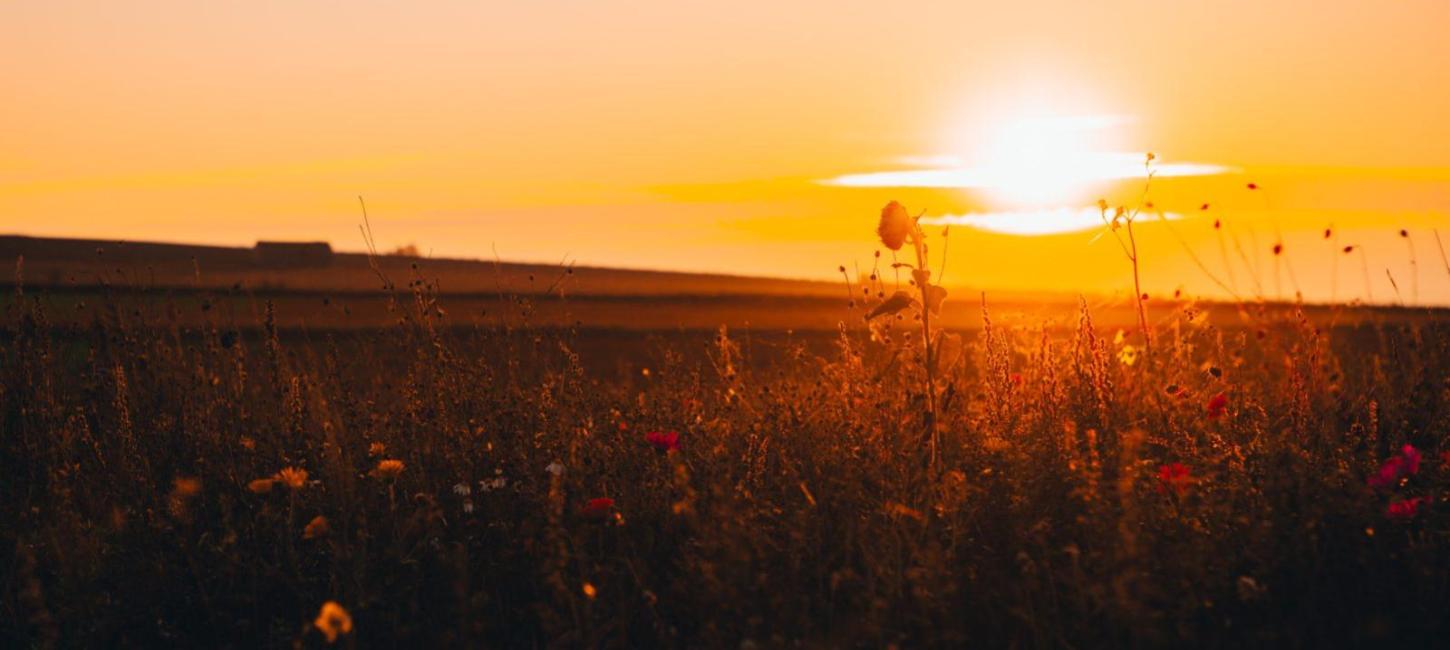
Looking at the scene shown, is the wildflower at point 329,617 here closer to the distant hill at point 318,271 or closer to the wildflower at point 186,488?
the wildflower at point 186,488

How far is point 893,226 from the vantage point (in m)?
4.40

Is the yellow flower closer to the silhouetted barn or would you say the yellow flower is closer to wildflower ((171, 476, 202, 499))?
wildflower ((171, 476, 202, 499))

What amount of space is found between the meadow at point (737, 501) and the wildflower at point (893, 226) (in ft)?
1.75

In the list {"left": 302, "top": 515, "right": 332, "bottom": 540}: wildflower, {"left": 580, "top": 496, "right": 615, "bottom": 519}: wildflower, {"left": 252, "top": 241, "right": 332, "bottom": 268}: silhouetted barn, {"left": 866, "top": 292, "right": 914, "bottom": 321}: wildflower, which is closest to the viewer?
{"left": 580, "top": 496, "right": 615, "bottom": 519}: wildflower

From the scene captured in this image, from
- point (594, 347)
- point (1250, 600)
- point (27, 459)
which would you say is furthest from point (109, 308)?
point (594, 347)

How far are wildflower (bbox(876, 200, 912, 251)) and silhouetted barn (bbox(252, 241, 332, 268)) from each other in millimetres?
30892

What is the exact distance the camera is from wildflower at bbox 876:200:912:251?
441 centimetres

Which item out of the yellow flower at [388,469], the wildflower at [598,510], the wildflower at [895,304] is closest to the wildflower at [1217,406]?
the wildflower at [895,304]

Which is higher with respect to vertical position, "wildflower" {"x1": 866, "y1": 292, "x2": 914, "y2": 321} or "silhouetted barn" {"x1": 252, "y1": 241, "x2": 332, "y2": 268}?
"silhouetted barn" {"x1": 252, "y1": 241, "x2": 332, "y2": 268}

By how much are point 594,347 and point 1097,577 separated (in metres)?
12.2

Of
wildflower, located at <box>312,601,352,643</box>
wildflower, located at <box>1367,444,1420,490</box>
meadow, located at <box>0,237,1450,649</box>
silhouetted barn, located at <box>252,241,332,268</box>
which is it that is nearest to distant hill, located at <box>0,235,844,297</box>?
silhouetted barn, located at <box>252,241,332,268</box>

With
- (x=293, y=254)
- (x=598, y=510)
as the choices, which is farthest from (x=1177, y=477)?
(x=293, y=254)

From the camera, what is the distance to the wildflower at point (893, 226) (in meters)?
4.41

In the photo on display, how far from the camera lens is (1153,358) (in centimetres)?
548
